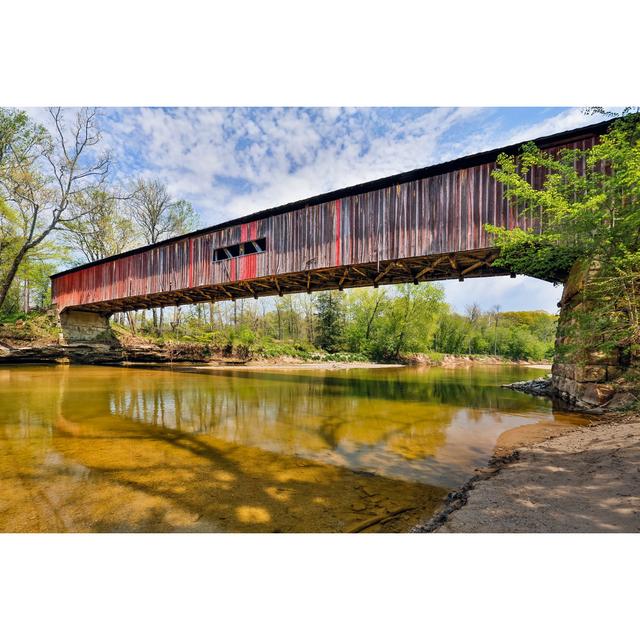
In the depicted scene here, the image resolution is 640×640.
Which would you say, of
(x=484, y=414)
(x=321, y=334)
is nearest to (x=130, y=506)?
(x=484, y=414)

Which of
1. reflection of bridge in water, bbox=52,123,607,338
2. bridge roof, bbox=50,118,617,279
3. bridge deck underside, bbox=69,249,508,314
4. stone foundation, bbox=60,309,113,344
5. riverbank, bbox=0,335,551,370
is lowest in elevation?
riverbank, bbox=0,335,551,370

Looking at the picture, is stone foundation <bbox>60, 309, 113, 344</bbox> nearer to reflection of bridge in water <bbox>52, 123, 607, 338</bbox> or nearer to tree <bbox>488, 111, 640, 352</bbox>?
reflection of bridge in water <bbox>52, 123, 607, 338</bbox>

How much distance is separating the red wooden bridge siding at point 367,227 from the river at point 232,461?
17.3 feet

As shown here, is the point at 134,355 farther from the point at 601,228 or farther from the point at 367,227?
the point at 601,228

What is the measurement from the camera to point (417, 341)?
1405 inches

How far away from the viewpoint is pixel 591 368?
7.73 m

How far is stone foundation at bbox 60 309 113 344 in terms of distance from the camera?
842 inches

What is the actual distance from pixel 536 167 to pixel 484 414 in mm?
6866

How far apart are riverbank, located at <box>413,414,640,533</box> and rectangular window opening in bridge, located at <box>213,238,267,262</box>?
1141 cm

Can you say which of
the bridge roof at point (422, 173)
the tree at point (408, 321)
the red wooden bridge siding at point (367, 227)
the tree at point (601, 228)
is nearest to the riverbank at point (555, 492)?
the tree at point (601, 228)

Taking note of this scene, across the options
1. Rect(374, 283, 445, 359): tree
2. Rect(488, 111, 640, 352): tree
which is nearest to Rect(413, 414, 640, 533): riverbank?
Rect(488, 111, 640, 352): tree

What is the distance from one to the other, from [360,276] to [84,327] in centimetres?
2095

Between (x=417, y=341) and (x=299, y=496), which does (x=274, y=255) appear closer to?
(x=299, y=496)

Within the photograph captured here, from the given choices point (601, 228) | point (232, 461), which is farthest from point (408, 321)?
point (232, 461)
